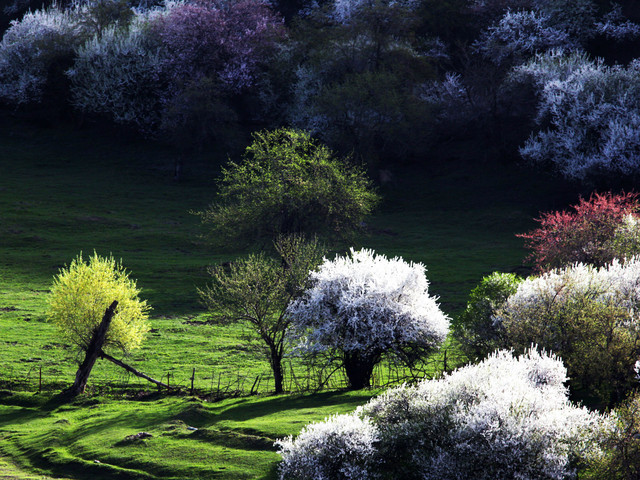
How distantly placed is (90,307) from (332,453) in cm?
2032

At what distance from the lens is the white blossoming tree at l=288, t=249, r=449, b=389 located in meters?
35.3

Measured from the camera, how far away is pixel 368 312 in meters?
35.3

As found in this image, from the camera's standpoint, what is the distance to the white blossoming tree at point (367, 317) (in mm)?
35281

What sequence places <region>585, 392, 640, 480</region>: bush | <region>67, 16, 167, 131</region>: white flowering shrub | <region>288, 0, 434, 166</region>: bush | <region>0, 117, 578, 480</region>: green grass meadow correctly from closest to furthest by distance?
<region>585, 392, 640, 480</region>: bush < <region>0, 117, 578, 480</region>: green grass meadow < <region>288, 0, 434, 166</region>: bush < <region>67, 16, 167, 131</region>: white flowering shrub

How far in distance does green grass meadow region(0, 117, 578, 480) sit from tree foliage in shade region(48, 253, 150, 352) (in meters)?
2.88

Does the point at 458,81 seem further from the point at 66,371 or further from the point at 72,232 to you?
the point at 66,371

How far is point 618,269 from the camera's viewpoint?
114ft

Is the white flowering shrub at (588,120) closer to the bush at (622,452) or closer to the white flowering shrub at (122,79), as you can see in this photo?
the white flowering shrub at (122,79)

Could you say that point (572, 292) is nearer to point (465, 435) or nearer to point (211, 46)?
point (465, 435)

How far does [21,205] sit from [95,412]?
167ft

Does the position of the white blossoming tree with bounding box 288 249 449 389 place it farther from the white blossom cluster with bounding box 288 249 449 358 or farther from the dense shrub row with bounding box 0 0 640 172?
the dense shrub row with bounding box 0 0 640 172

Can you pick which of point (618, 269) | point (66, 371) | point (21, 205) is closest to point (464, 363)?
point (618, 269)

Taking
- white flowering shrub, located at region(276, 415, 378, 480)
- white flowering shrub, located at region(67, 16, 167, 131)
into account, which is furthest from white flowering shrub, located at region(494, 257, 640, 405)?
white flowering shrub, located at region(67, 16, 167, 131)

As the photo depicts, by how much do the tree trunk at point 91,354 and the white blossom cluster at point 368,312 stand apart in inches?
410
